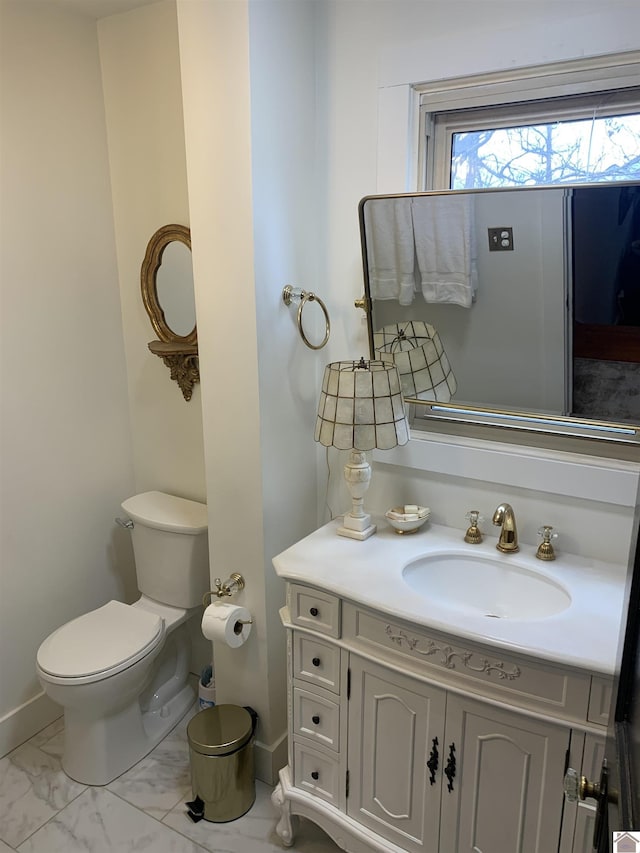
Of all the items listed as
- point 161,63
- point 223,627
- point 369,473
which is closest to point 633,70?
point 369,473

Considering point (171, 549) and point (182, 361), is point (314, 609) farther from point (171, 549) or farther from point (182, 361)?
point (182, 361)

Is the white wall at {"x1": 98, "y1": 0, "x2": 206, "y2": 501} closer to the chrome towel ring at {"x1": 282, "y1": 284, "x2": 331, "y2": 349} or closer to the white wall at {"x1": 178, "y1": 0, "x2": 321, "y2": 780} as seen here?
the white wall at {"x1": 178, "y1": 0, "x2": 321, "y2": 780}


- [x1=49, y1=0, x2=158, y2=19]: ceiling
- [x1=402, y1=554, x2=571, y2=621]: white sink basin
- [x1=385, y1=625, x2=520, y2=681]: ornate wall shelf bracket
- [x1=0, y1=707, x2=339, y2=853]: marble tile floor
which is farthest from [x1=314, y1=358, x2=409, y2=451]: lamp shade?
[x1=49, y1=0, x2=158, y2=19]: ceiling

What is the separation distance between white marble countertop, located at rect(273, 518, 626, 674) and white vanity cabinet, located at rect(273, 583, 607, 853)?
0.04m

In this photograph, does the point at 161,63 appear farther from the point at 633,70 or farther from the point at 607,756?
the point at 607,756

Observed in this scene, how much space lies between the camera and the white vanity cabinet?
1268 mm

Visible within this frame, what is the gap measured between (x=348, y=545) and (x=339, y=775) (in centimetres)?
57

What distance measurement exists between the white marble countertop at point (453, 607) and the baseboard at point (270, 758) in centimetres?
73

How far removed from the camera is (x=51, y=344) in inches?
86.1

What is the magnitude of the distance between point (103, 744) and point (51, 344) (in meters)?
1.30

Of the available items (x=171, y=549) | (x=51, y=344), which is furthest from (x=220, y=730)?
(x=51, y=344)

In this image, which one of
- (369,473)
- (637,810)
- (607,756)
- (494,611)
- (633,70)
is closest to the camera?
(637,810)

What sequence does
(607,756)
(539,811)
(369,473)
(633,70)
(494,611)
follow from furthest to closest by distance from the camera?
(369,473)
(494,611)
(633,70)
(539,811)
(607,756)

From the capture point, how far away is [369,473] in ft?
5.74
